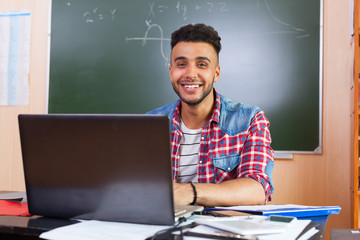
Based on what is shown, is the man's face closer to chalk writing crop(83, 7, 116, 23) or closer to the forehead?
the forehead

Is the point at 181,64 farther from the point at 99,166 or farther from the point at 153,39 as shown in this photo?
the point at 153,39

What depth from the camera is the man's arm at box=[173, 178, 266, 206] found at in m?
1.22

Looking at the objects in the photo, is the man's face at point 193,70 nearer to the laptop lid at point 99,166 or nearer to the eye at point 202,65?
the eye at point 202,65

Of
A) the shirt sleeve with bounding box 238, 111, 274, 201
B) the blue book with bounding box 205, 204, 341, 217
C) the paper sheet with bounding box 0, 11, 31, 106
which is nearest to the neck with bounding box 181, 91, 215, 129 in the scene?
the shirt sleeve with bounding box 238, 111, 274, 201

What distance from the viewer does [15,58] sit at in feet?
10.8

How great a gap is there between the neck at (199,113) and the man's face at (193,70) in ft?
0.11

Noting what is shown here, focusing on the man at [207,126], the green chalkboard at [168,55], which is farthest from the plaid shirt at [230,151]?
the green chalkboard at [168,55]

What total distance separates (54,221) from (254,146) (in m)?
0.92

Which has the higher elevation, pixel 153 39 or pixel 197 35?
pixel 153 39

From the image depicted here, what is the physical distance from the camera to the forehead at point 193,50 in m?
1.83

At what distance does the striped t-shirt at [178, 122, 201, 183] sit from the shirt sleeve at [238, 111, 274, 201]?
23 cm

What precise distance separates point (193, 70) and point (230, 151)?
15.4 inches

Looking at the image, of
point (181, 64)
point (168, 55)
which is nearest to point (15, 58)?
point (168, 55)

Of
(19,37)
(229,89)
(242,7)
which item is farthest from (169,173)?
(19,37)
